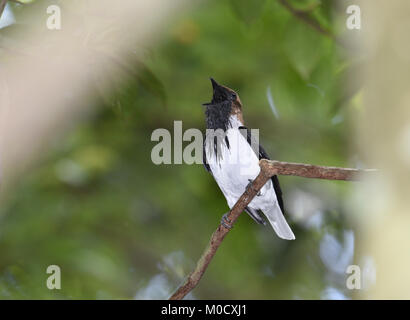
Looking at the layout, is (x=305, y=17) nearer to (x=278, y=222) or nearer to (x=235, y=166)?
(x=235, y=166)

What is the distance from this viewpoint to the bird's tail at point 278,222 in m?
2.29

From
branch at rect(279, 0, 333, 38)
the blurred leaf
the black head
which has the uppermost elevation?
branch at rect(279, 0, 333, 38)

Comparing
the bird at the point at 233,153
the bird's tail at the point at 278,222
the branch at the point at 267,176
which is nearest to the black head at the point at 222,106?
the bird at the point at 233,153

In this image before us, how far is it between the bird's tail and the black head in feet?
1.47

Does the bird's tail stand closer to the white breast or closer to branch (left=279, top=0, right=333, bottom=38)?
the white breast

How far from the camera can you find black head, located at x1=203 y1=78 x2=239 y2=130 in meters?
2.19

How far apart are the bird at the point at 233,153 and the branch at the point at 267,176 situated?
0.51 meters

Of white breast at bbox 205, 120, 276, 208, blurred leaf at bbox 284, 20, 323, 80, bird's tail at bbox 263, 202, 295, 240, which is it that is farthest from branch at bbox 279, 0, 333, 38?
bird's tail at bbox 263, 202, 295, 240

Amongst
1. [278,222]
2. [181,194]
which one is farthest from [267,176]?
[181,194]

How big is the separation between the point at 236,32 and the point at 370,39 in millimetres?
1403

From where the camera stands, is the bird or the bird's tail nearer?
the bird
